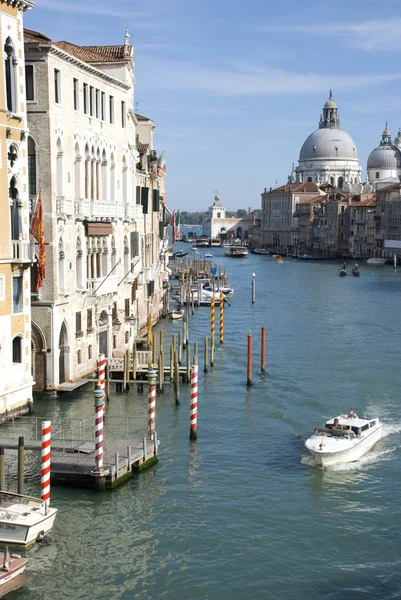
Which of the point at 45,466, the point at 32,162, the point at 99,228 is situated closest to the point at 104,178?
the point at 99,228

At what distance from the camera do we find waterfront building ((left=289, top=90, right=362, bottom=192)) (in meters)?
147

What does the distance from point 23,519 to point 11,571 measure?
1.28m

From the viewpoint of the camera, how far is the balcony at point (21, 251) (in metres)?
17.0

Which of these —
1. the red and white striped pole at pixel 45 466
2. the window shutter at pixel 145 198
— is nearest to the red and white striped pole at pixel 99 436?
the red and white striped pole at pixel 45 466

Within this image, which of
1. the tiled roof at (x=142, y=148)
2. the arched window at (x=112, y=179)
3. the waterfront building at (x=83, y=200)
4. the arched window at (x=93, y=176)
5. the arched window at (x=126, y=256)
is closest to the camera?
the waterfront building at (x=83, y=200)

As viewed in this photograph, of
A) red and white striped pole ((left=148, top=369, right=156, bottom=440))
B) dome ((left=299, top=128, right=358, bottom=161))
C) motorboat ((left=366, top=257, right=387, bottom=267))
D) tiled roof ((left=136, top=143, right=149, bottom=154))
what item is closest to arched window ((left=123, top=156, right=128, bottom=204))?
tiled roof ((left=136, top=143, right=149, bottom=154))

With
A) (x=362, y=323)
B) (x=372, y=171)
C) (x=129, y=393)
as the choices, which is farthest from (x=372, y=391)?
(x=372, y=171)

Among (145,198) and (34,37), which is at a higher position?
(34,37)

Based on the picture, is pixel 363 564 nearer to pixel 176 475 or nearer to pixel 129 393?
pixel 176 475

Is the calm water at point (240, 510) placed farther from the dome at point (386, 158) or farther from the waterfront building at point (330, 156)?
the waterfront building at point (330, 156)

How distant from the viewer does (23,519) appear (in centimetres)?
1233

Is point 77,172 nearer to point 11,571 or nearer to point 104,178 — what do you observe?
point 104,178

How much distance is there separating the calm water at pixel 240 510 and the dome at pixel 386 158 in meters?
121

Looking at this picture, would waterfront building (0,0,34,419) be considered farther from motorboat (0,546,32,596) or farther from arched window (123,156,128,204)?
arched window (123,156,128,204)
